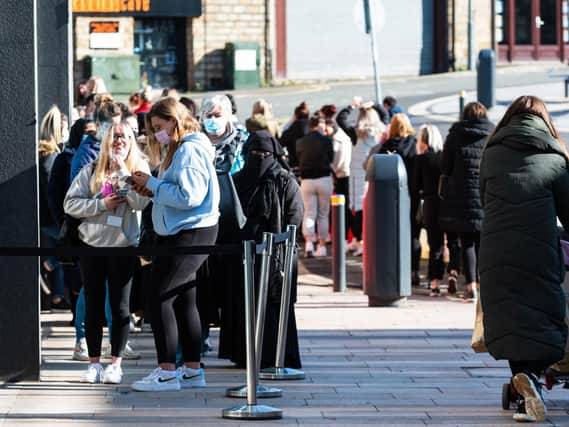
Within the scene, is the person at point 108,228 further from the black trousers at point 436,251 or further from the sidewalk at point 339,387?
the black trousers at point 436,251

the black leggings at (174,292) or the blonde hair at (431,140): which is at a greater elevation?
the blonde hair at (431,140)

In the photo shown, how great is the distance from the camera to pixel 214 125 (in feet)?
31.8

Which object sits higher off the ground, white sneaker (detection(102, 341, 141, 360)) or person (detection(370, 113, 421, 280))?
person (detection(370, 113, 421, 280))

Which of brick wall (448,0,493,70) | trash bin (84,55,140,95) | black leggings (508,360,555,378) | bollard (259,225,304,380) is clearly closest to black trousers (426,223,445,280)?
bollard (259,225,304,380)

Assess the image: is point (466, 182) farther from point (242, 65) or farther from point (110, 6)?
point (242, 65)

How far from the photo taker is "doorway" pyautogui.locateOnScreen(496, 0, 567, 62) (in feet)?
142

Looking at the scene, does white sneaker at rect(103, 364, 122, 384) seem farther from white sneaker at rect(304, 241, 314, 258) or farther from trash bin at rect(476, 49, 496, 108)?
trash bin at rect(476, 49, 496, 108)

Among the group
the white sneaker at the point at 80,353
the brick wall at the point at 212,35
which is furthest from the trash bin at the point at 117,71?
the white sneaker at the point at 80,353

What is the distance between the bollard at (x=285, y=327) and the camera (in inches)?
347

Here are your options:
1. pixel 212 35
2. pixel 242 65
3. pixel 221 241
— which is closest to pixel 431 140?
pixel 221 241

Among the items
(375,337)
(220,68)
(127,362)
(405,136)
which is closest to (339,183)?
(405,136)

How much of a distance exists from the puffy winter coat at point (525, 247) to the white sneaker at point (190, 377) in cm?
202

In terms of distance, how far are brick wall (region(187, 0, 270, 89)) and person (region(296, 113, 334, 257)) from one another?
2227 centimetres

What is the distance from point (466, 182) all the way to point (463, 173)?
94 millimetres
